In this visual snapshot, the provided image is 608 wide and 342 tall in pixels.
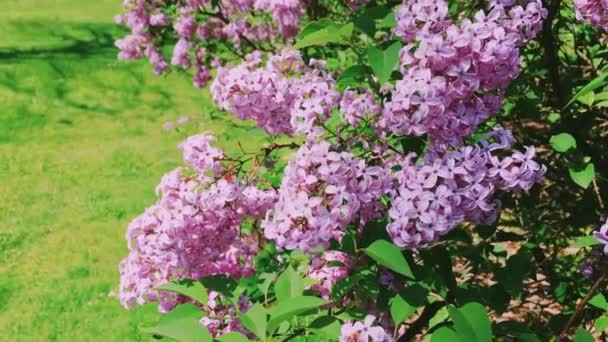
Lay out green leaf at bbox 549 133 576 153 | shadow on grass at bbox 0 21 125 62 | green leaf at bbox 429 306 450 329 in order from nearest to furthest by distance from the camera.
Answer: green leaf at bbox 549 133 576 153, green leaf at bbox 429 306 450 329, shadow on grass at bbox 0 21 125 62

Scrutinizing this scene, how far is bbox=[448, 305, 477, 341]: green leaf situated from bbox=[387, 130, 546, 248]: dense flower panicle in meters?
0.18

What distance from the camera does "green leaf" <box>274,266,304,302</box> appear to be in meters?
1.75

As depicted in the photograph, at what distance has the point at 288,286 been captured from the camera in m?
1.79

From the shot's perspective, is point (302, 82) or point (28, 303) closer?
point (302, 82)

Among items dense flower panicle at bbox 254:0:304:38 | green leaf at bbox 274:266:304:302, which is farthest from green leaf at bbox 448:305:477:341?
dense flower panicle at bbox 254:0:304:38

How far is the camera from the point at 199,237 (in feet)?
6.76

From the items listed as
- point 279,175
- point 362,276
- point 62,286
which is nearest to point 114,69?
point 62,286

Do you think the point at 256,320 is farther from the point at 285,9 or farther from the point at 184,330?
the point at 285,9

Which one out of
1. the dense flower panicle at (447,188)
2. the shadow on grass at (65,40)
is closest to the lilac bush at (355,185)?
the dense flower panicle at (447,188)

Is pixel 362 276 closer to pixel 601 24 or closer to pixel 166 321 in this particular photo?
pixel 166 321

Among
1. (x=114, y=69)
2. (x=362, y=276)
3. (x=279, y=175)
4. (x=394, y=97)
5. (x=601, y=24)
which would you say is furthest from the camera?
(x=114, y=69)

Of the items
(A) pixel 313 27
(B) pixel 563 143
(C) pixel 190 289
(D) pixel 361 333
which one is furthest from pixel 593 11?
(C) pixel 190 289

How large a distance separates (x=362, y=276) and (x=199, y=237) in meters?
0.55

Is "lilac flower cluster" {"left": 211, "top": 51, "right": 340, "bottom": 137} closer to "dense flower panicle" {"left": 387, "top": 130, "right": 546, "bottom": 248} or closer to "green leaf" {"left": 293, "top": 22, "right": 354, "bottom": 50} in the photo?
"green leaf" {"left": 293, "top": 22, "right": 354, "bottom": 50}
